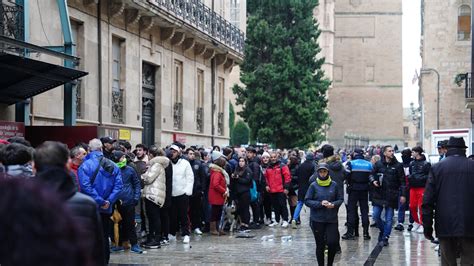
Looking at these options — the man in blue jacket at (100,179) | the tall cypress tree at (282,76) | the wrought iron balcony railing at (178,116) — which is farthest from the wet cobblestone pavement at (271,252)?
the tall cypress tree at (282,76)

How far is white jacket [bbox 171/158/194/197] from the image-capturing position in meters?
14.4

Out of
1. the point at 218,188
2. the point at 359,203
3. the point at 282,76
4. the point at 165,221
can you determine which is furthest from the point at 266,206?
the point at 282,76

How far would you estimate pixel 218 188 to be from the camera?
15523mm

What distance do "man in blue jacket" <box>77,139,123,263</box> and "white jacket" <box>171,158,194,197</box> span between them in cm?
353

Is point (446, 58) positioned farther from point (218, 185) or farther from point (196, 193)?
point (218, 185)

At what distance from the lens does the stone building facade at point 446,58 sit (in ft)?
144

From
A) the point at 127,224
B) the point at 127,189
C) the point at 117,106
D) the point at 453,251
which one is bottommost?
the point at 127,224

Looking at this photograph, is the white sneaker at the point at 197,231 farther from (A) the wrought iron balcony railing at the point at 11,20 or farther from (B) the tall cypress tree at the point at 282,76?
(B) the tall cypress tree at the point at 282,76

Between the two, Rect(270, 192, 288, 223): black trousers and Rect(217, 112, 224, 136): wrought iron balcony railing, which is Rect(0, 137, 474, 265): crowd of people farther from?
Rect(217, 112, 224, 136): wrought iron balcony railing

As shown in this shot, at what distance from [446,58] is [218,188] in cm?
3190

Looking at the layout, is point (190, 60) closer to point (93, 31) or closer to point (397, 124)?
point (93, 31)

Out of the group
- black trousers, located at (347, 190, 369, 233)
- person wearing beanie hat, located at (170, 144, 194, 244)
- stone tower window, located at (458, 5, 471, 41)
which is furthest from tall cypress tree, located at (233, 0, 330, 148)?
person wearing beanie hat, located at (170, 144, 194, 244)

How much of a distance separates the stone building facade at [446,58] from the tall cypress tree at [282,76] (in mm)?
6258

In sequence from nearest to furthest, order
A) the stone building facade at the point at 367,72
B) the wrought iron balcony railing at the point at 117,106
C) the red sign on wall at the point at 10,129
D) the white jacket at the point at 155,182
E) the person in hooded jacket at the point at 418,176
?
the red sign on wall at the point at 10,129 < the white jacket at the point at 155,182 < the person in hooded jacket at the point at 418,176 < the wrought iron balcony railing at the point at 117,106 < the stone building facade at the point at 367,72
